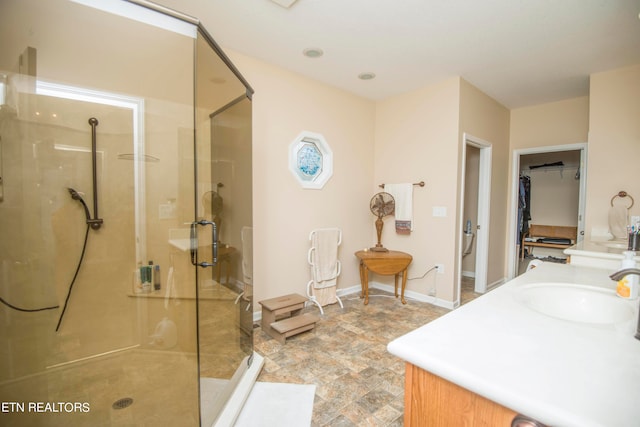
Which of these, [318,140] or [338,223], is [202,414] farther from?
[318,140]

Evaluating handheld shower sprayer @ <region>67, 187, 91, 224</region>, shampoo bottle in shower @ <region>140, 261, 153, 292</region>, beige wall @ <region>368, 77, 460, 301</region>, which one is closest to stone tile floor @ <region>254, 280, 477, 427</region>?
beige wall @ <region>368, 77, 460, 301</region>

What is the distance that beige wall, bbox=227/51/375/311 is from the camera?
286 centimetres

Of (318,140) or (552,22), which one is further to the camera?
(318,140)

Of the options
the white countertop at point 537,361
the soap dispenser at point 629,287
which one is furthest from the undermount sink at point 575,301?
the white countertop at point 537,361

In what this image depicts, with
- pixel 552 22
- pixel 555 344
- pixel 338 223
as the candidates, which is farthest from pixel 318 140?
pixel 555 344

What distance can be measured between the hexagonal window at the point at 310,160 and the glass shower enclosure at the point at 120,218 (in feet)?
2.91

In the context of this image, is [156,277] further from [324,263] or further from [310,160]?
[310,160]

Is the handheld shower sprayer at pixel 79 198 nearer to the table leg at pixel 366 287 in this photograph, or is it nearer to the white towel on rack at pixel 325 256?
the white towel on rack at pixel 325 256

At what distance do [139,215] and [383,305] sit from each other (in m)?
2.68

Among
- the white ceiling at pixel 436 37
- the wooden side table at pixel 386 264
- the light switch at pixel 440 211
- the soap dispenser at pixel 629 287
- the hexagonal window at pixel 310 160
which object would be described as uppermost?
the white ceiling at pixel 436 37

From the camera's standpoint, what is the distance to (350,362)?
7.01ft

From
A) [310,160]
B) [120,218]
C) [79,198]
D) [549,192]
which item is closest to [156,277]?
[120,218]

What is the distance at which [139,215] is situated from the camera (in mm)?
2178

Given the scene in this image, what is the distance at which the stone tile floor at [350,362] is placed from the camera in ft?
5.37
